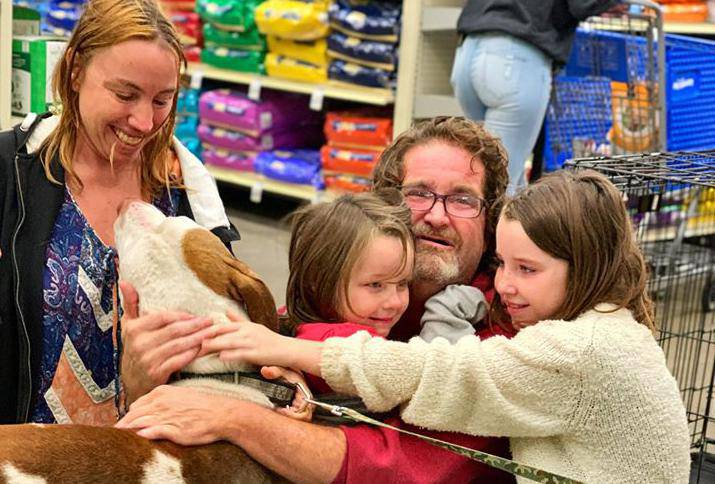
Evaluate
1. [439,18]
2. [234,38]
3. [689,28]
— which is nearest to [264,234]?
[234,38]

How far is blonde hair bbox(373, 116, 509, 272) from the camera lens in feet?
7.76

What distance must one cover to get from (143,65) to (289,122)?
188 inches

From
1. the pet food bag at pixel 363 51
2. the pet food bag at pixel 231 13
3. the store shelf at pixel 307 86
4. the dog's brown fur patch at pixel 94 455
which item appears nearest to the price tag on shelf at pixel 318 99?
the store shelf at pixel 307 86

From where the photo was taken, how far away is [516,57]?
4441 mm

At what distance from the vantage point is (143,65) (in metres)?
2.06

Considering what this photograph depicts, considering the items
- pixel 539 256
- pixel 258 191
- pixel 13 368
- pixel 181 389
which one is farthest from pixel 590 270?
pixel 258 191

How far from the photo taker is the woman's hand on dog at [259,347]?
170 centimetres

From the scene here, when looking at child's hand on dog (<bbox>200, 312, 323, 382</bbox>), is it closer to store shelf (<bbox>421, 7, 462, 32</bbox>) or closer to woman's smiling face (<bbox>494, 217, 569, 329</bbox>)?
woman's smiling face (<bbox>494, 217, 569, 329</bbox>)

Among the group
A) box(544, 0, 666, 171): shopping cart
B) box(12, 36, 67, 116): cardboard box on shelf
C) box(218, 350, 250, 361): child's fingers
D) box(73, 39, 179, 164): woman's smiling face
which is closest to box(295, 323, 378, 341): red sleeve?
box(218, 350, 250, 361): child's fingers

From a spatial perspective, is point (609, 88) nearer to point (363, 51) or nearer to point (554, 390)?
point (363, 51)

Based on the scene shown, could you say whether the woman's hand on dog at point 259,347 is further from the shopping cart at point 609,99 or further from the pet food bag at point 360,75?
the pet food bag at point 360,75

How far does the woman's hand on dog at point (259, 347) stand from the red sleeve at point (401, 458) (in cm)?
15

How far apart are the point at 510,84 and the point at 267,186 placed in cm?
263

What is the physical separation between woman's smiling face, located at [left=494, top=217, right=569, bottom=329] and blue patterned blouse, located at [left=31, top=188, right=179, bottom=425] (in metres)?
0.84
